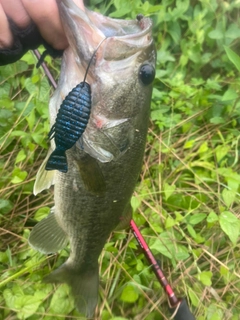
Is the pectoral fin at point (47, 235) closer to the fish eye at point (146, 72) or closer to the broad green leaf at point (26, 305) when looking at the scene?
the broad green leaf at point (26, 305)

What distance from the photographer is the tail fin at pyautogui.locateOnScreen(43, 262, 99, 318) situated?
1807mm

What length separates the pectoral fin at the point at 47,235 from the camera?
1.73 m

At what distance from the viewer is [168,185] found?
2475 mm

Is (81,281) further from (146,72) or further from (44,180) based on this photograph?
(146,72)

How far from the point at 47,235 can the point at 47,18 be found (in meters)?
0.93

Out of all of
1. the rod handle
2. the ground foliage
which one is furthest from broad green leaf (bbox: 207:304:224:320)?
the rod handle

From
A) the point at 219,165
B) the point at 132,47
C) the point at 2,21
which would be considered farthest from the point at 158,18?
the point at 2,21

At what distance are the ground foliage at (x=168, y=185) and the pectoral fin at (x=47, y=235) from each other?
324 mm

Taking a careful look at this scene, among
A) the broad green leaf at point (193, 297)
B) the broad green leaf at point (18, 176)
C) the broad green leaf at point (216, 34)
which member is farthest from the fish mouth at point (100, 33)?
the broad green leaf at point (216, 34)

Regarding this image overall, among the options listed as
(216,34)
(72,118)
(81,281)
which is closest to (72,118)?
(72,118)

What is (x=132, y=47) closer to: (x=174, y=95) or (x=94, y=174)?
(x=94, y=174)

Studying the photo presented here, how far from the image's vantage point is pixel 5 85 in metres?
2.69

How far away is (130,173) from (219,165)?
1394mm

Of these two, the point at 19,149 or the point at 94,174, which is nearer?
the point at 94,174
